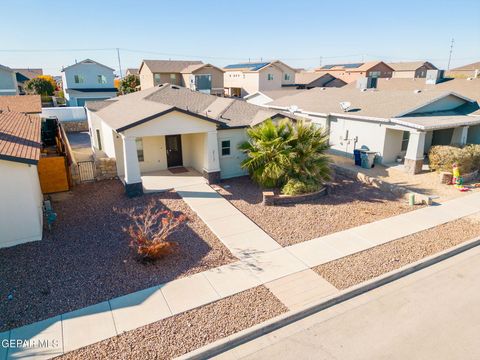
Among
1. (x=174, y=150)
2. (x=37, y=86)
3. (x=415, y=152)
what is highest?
(x=37, y=86)

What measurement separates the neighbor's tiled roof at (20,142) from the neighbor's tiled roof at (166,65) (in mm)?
41931

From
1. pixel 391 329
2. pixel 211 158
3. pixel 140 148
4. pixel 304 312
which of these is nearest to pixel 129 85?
pixel 140 148

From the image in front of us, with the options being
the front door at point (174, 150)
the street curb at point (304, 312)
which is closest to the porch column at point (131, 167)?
the front door at point (174, 150)

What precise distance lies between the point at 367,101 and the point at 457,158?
7226 millimetres

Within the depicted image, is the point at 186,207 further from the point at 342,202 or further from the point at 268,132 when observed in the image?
the point at 342,202

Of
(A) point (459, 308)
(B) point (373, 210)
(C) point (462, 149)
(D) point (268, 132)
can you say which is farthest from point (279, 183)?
(C) point (462, 149)

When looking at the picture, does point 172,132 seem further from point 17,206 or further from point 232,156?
point 17,206

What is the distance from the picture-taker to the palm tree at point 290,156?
47.9 ft

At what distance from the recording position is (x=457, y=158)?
16906mm

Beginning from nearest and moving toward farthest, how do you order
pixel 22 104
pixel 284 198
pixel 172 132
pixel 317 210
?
pixel 317 210 → pixel 284 198 → pixel 172 132 → pixel 22 104

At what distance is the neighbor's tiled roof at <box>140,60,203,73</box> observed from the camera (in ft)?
178

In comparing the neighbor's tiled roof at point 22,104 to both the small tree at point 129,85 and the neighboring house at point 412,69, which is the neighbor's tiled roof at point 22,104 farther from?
the neighboring house at point 412,69

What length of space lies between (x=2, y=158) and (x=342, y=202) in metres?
12.2

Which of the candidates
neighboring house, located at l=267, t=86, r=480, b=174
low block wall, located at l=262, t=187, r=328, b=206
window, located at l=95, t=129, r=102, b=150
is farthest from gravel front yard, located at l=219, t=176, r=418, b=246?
window, located at l=95, t=129, r=102, b=150
